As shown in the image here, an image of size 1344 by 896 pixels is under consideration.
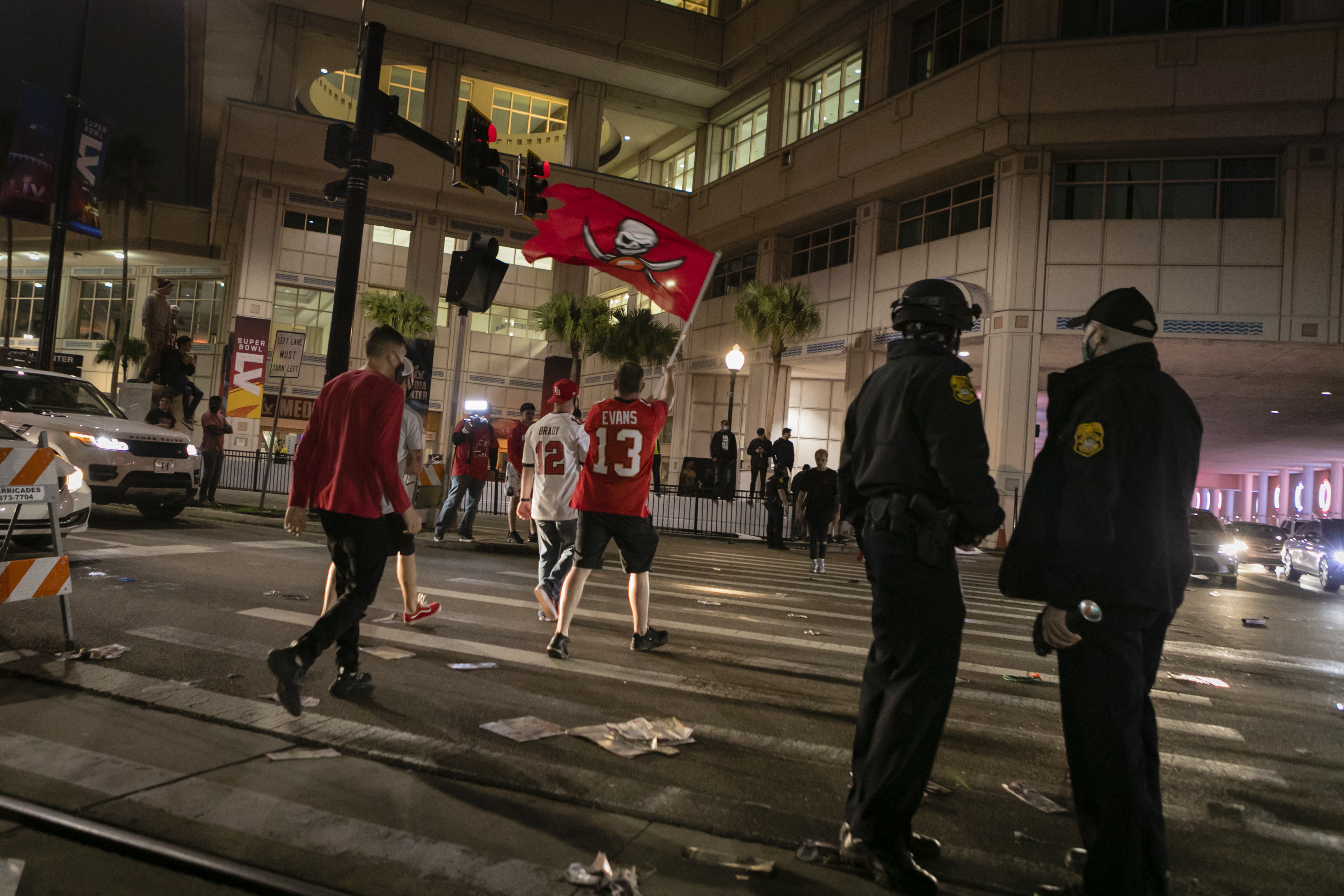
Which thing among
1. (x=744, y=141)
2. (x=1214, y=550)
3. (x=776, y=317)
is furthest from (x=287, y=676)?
(x=744, y=141)

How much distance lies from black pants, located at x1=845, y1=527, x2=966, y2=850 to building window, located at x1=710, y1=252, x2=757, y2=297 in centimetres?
3348

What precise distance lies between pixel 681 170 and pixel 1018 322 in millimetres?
24687

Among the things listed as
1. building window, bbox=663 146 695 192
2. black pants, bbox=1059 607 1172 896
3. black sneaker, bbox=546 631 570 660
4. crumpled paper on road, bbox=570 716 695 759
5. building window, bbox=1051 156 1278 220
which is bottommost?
crumpled paper on road, bbox=570 716 695 759

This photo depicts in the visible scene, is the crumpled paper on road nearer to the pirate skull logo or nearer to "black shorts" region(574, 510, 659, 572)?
"black shorts" region(574, 510, 659, 572)

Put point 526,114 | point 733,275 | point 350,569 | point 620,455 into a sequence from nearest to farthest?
point 350,569 < point 620,455 < point 733,275 < point 526,114

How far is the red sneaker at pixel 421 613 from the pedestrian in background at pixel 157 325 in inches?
444

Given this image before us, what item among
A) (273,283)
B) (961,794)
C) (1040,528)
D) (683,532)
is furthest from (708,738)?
(273,283)

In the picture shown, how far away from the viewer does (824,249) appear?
32375 millimetres

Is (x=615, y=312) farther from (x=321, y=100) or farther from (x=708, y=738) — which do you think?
(x=708, y=738)

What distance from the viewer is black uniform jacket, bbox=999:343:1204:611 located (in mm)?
2668

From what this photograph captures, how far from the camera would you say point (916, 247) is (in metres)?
28.0

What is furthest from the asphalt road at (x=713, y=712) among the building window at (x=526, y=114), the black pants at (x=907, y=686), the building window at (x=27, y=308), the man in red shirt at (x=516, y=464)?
the building window at (x=27, y=308)

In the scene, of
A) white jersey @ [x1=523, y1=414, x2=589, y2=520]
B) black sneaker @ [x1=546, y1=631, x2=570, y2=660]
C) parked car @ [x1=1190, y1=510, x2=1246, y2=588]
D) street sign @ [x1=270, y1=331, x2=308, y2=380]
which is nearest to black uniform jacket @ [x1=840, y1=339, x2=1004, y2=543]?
black sneaker @ [x1=546, y1=631, x2=570, y2=660]

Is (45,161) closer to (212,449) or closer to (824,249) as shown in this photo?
(212,449)
